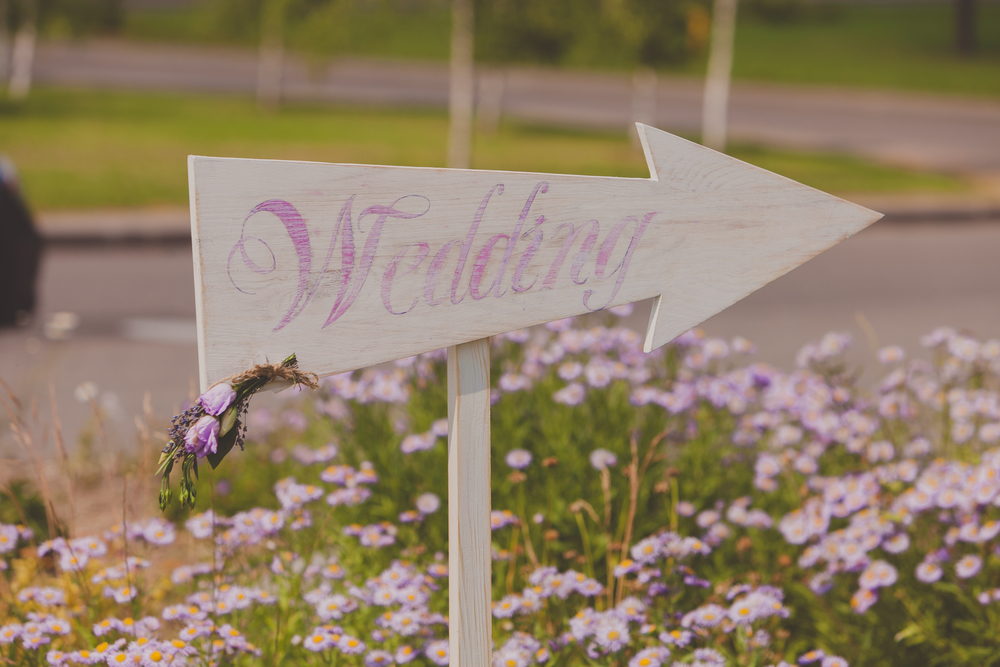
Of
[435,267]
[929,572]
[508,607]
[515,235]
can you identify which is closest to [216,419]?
[435,267]

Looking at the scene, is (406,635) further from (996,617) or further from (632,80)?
(632,80)

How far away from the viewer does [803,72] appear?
21.2 m

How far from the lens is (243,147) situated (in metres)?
10.9

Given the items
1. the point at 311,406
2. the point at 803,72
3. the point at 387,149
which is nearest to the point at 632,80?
the point at 803,72

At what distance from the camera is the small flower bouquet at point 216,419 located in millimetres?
1307

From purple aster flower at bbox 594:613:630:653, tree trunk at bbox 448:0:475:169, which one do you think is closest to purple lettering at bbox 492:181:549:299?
purple aster flower at bbox 594:613:630:653

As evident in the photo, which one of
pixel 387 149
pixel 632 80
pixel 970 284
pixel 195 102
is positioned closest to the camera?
pixel 970 284

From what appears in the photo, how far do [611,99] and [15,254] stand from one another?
47.6 ft

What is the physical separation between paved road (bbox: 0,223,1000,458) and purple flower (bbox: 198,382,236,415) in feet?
7.87

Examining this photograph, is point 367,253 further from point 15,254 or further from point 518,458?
point 15,254

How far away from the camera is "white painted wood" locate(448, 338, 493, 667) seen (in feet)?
4.90

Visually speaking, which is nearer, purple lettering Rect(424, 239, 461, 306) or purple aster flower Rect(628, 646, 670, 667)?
purple lettering Rect(424, 239, 461, 306)

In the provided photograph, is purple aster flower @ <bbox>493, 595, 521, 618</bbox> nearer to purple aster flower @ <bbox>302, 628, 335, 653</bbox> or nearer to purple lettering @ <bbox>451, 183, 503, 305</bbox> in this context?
purple aster flower @ <bbox>302, 628, 335, 653</bbox>

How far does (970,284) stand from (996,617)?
5.34 metres
